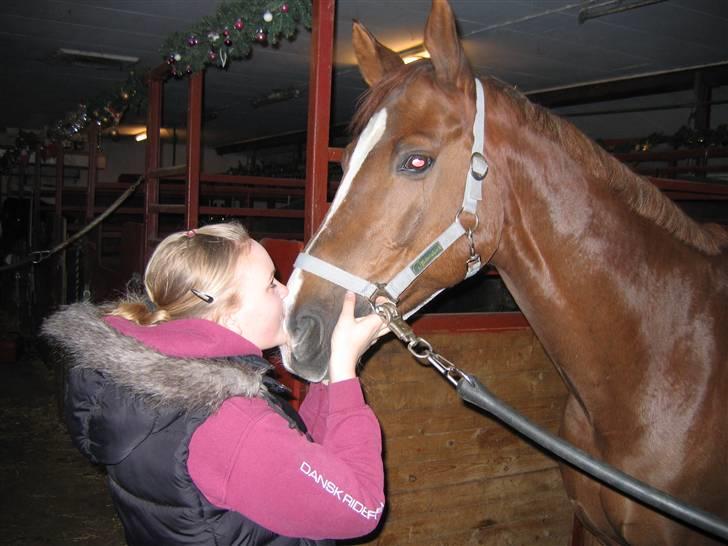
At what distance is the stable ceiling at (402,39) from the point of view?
15.8ft

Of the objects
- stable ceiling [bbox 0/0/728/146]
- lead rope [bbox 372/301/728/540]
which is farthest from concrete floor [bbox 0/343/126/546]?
stable ceiling [bbox 0/0/728/146]

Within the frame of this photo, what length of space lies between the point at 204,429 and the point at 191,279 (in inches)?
12.8

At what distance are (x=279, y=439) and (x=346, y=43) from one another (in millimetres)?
5646

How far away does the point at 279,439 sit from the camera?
3.49 feet

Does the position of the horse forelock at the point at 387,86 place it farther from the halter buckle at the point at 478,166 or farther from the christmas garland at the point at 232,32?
the christmas garland at the point at 232,32

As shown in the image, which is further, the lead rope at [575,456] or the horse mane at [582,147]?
the horse mane at [582,147]

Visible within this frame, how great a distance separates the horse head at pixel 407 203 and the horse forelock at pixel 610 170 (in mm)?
175

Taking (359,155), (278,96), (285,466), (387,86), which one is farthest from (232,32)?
(278,96)

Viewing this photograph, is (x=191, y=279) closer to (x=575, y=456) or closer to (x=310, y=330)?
(x=310, y=330)

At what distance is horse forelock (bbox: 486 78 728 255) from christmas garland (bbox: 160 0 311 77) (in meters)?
1.70

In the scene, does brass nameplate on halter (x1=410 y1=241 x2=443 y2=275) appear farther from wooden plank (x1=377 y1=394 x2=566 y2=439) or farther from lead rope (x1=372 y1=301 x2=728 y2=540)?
wooden plank (x1=377 y1=394 x2=566 y2=439)

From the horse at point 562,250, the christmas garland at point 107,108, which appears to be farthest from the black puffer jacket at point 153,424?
the christmas garland at point 107,108

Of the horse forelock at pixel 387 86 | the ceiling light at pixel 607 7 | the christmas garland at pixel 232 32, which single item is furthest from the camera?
the ceiling light at pixel 607 7

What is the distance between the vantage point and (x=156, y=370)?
108 cm
